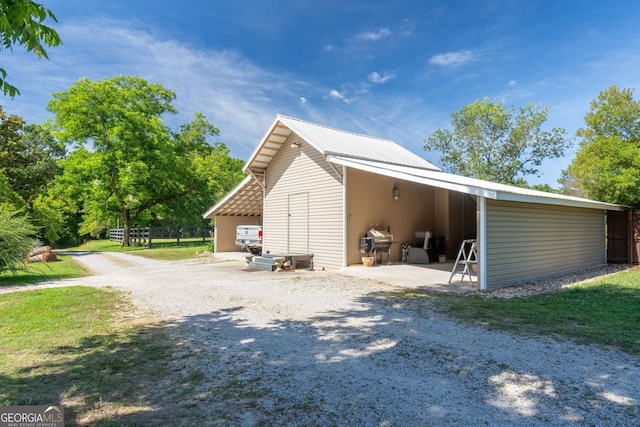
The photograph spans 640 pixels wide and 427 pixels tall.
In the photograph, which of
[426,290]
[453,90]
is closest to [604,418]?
[426,290]

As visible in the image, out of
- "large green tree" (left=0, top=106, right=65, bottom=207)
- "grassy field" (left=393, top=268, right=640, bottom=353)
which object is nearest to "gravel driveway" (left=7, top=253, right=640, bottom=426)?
"grassy field" (left=393, top=268, right=640, bottom=353)

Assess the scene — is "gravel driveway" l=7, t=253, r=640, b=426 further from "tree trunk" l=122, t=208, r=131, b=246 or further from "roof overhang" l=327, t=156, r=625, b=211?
"tree trunk" l=122, t=208, r=131, b=246

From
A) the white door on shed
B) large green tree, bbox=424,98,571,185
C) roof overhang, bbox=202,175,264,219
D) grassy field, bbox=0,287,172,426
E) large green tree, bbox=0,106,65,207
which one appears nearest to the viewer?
grassy field, bbox=0,287,172,426

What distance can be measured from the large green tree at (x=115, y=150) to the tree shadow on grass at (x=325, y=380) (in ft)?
69.6

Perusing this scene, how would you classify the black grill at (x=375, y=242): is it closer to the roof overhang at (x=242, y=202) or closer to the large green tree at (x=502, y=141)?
the roof overhang at (x=242, y=202)

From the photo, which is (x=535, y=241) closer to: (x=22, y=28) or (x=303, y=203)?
(x=303, y=203)

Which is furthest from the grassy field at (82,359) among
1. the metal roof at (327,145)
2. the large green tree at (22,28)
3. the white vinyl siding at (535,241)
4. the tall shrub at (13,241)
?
the metal roof at (327,145)

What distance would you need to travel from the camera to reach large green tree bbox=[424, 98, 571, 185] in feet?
92.8

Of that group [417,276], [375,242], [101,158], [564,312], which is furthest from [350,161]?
[101,158]

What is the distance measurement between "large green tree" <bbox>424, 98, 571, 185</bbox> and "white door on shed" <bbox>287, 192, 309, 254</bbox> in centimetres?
2194

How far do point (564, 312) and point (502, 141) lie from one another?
1065 inches

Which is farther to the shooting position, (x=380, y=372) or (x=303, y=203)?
(x=303, y=203)

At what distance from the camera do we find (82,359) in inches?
152

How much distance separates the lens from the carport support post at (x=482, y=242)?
759 cm
